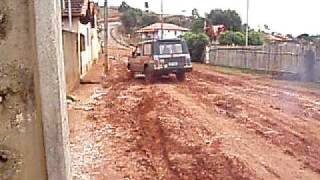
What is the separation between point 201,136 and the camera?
32.4 ft

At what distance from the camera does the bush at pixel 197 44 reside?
4034cm

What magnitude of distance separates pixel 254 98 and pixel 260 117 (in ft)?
12.4

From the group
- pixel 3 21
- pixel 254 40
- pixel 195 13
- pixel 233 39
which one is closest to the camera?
pixel 3 21

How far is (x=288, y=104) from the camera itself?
14625mm

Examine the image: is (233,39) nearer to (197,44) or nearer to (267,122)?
(197,44)

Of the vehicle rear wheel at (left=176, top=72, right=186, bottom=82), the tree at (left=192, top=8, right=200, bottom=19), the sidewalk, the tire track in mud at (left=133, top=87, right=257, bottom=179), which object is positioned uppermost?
the tree at (left=192, top=8, right=200, bottom=19)

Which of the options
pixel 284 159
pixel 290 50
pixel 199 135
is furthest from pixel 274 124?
pixel 290 50

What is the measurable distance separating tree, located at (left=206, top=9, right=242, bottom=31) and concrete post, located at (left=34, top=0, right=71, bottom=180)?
6162cm

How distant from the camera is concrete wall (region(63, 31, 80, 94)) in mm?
16875

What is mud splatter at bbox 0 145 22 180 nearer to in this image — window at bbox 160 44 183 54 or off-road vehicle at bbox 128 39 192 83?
off-road vehicle at bbox 128 39 192 83

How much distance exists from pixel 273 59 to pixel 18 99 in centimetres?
2654

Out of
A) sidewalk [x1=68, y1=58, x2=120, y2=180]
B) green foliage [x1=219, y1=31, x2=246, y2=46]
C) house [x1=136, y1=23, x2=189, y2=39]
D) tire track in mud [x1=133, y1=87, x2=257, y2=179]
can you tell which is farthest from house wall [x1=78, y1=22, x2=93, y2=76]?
house [x1=136, y1=23, x2=189, y2=39]

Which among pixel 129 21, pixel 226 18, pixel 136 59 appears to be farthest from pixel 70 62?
pixel 129 21

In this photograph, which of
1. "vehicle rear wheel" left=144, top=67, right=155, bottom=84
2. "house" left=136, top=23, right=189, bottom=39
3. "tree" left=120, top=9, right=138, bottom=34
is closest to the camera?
"vehicle rear wheel" left=144, top=67, right=155, bottom=84
